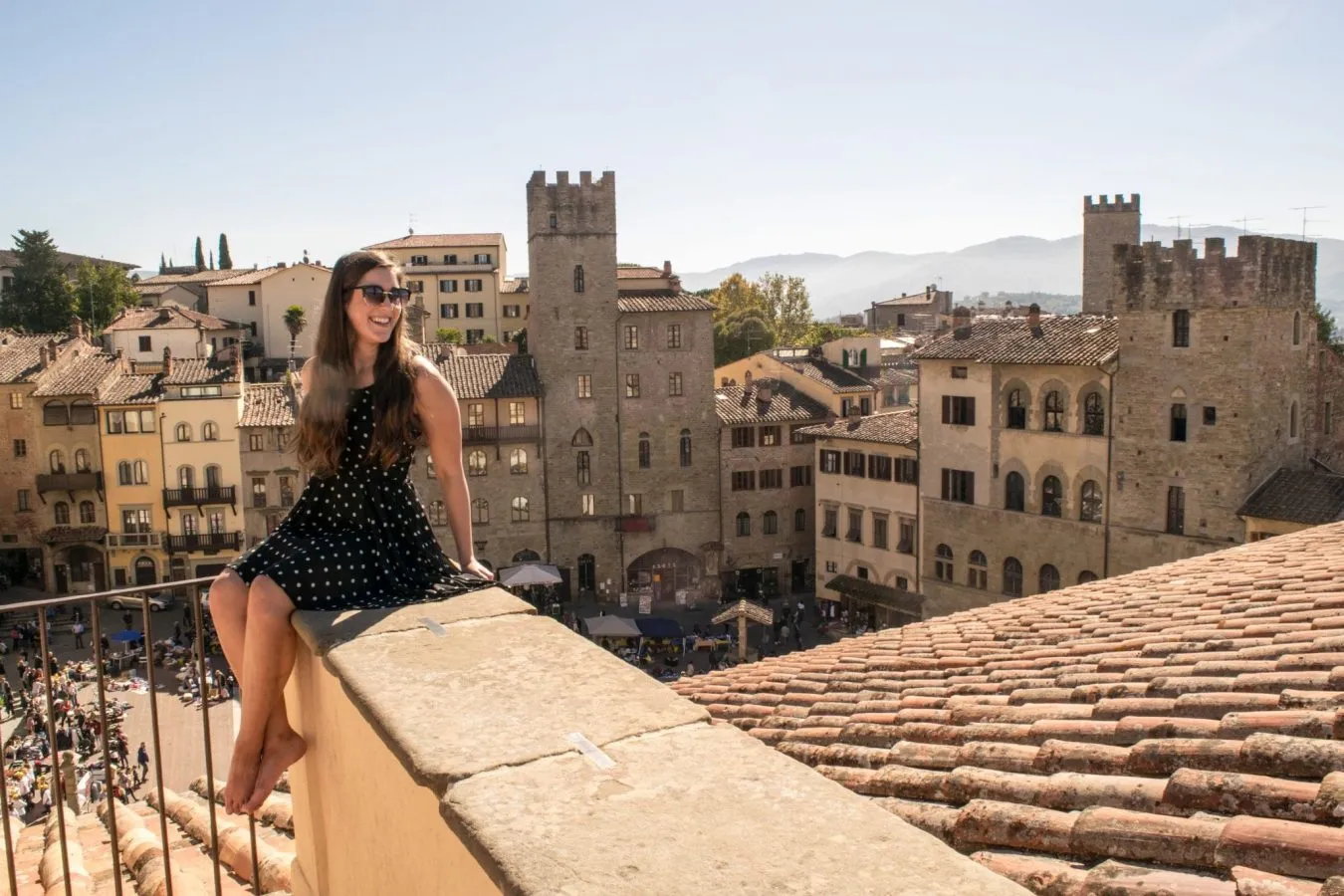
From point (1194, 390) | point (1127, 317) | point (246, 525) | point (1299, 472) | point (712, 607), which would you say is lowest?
point (712, 607)

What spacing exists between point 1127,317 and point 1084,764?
32.3 m

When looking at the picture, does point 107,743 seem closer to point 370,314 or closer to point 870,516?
point 370,314

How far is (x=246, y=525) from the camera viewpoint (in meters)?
48.0

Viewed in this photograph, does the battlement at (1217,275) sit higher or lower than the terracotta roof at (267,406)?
higher

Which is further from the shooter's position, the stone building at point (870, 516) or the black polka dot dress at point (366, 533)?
the stone building at point (870, 516)

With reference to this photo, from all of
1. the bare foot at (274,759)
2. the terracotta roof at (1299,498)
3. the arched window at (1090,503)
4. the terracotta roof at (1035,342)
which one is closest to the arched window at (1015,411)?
the terracotta roof at (1035,342)

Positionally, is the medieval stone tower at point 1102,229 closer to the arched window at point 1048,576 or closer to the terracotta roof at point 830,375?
the terracotta roof at point 830,375

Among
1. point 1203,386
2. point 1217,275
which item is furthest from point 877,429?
point 1217,275

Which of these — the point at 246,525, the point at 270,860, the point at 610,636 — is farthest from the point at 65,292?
the point at 270,860

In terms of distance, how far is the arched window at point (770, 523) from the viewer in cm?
5059

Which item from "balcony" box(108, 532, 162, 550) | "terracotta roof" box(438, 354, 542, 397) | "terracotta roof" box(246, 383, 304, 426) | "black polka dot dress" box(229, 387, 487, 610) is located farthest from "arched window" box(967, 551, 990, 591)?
"black polka dot dress" box(229, 387, 487, 610)

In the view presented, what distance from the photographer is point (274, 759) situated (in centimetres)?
421

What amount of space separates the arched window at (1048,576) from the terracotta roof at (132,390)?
35156 millimetres

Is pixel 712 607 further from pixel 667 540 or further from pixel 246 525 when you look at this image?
pixel 246 525
